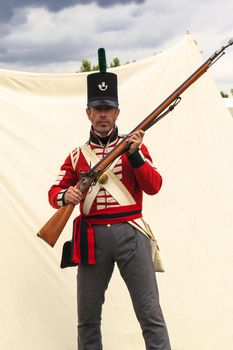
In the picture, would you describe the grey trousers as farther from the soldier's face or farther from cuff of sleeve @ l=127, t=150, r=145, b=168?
the soldier's face

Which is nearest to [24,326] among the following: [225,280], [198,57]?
[225,280]

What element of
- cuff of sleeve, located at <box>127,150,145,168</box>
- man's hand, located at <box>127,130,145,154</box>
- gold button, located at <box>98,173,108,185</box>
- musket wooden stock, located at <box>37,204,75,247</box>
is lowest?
Result: musket wooden stock, located at <box>37,204,75,247</box>

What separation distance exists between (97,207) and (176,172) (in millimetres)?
1852

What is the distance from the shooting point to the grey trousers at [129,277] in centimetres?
252

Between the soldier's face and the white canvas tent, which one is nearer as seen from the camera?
the soldier's face

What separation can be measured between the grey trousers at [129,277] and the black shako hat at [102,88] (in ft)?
1.83

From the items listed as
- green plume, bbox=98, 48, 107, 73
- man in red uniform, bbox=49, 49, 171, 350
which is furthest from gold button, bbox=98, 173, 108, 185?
green plume, bbox=98, 48, 107, 73

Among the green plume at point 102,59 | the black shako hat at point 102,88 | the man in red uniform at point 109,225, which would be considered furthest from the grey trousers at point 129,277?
the green plume at point 102,59

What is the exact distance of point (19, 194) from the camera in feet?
11.1

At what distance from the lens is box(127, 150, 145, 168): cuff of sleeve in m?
2.47

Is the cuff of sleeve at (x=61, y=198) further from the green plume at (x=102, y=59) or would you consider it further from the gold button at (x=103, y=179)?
the green plume at (x=102, y=59)

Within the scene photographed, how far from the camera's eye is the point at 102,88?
103 inches

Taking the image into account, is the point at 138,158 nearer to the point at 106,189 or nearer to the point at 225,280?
the point at 106,189

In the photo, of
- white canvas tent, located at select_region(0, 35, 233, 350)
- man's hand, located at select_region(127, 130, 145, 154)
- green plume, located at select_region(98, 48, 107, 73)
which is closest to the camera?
man's hand, located at select_region(127, 130, 145, 154)
